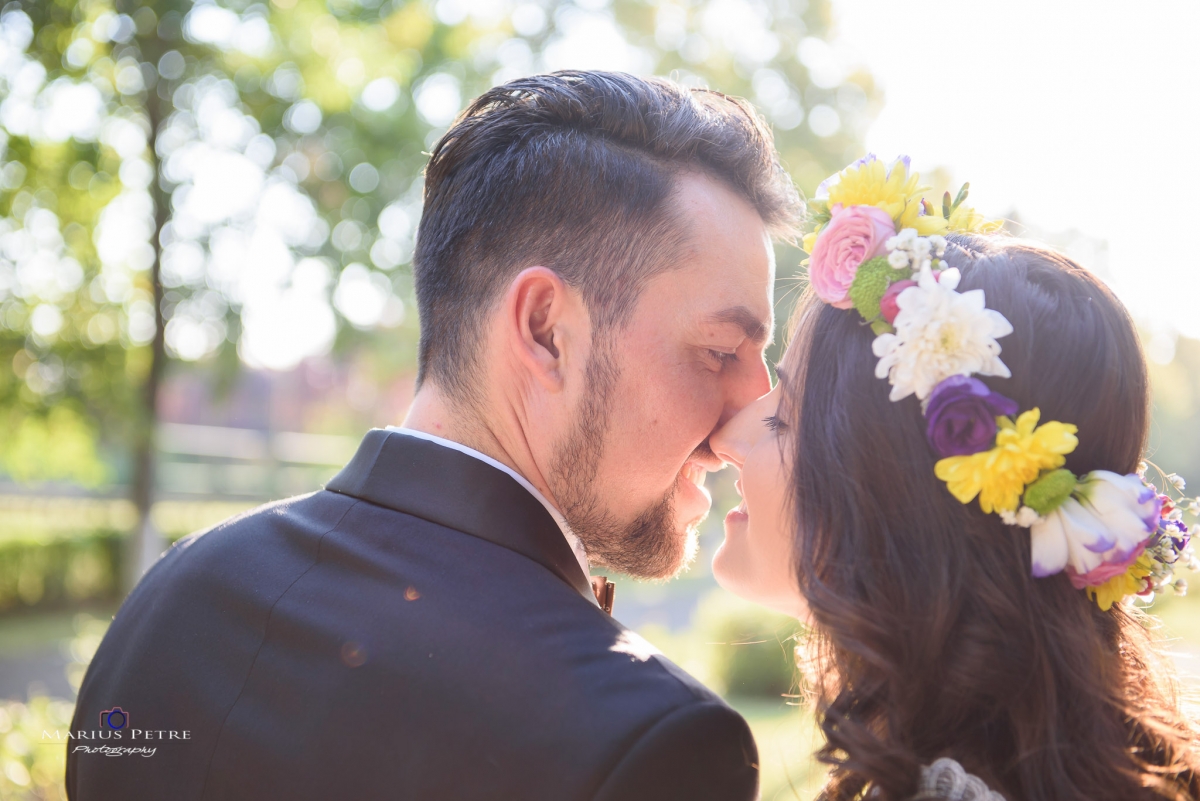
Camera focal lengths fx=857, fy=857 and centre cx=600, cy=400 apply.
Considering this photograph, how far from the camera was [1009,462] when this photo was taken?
5.96 feet

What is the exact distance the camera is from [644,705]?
1.54 metres

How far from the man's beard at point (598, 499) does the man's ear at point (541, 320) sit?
10 centimetres

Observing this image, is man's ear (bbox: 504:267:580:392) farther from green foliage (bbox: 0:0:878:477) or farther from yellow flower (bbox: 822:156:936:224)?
green foliage (bbox: 0:0:878:477)

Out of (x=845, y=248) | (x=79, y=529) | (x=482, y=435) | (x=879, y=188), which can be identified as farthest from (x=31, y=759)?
(x=79, y=529)

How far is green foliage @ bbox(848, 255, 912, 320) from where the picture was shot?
209cm

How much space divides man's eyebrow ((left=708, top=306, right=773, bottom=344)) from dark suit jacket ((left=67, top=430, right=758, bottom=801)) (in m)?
0.86

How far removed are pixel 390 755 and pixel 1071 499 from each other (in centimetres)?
153

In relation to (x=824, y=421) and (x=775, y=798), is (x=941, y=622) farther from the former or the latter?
(x=775, y=798)

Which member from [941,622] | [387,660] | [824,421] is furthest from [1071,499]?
[387,660]

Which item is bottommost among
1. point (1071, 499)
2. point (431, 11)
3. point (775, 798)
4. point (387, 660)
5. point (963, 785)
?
point (775, 798)

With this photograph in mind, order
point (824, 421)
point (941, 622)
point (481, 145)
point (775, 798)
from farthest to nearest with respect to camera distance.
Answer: point (775, 798) → point (481, 145) → point (824, 421) → point (941, 622)

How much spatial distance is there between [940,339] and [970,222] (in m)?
0.62

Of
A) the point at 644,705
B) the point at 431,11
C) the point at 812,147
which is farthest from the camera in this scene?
the point at 812,147

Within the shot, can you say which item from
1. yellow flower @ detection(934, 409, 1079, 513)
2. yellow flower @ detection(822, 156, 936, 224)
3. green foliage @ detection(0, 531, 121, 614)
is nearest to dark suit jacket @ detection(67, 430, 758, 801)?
yellow flower @ detection(934, 409, 1079, 513)
